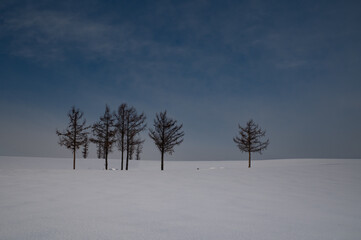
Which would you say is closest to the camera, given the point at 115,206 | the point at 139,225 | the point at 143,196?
the point at 139,225

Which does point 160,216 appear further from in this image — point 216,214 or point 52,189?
point 52,189

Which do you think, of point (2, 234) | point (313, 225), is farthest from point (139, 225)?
point (313, 225)

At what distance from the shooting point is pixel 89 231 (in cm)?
400

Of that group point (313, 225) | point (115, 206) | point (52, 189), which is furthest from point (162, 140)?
point (313, 225)

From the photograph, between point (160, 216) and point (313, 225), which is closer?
point (313, 225)

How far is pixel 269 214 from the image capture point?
18.1 ft

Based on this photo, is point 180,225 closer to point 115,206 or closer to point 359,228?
point 115,206

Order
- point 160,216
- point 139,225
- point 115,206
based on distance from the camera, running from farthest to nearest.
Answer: point 115,206 < point 160,216 < point 139,225

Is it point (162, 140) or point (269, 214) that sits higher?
point (162, 140)

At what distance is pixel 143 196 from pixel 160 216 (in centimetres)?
238

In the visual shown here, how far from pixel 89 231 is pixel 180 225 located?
5.55ft

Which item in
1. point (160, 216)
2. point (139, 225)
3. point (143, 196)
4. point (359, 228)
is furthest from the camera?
point (143, 196)

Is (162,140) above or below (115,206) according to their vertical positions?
above

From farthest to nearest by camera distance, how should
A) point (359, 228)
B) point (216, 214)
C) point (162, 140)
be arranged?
point (162, 140), point (216, 214), point (359, 228)
